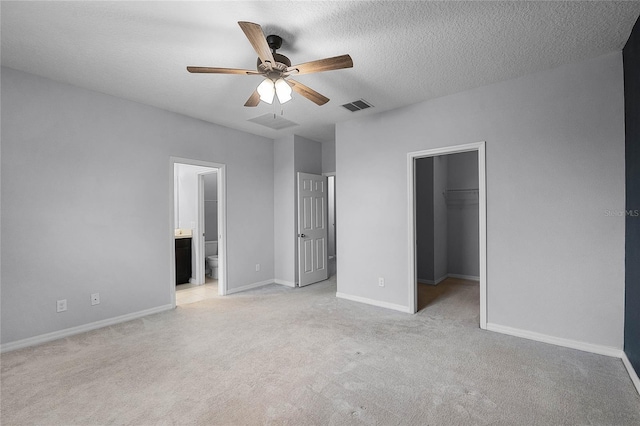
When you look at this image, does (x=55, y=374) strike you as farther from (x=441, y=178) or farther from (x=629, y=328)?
(x=441, y=178)

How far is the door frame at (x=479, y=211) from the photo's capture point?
3.15 m

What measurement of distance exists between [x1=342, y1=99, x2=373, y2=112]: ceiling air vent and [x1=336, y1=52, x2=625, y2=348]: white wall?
0.51 m

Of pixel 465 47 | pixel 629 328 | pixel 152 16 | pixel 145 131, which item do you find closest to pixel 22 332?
pixel 145 131

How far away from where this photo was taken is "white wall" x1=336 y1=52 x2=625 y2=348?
101 inches

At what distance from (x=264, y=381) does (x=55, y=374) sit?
169 cm

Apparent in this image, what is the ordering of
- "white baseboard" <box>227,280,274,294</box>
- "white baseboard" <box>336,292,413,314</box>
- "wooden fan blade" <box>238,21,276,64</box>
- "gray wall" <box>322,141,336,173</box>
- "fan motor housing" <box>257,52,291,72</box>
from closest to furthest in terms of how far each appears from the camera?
1. "wooden fan blade" <box>238,21,276,64</box>
2. "fan motor housing" <box>257,52,291,72</box>
3. "white baseboard" <box>336,292,413,314</box>
4. "white baseboard" <box>227,280,274,294</box>
5. "gray wall" <box>322,141,336,173</box>

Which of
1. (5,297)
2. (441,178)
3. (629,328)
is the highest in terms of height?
(441,178)

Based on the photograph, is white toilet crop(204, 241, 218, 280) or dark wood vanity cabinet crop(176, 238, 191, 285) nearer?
dark wood vanity cabinet crop(176, 238, 191, 285)

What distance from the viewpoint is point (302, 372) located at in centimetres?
233

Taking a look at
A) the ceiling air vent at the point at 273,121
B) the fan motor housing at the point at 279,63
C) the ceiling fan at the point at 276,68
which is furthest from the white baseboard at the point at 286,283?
the fan motor housing at the point at 279,63

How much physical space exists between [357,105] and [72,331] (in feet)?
13.3

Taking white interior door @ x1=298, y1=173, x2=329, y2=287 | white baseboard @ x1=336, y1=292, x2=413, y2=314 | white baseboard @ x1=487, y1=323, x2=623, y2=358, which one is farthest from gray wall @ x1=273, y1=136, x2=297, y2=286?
white baseboard @ x1=487, y1=323, x2=623, y2=358

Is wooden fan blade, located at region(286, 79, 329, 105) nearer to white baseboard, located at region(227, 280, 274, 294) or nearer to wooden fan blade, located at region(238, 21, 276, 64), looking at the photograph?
wooden fan blade, located at region(238, 21, 276, 64)

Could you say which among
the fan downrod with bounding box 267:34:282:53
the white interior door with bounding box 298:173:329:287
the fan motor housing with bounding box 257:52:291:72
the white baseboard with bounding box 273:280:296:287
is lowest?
the white baseboard with bounding box 273:280:296:287
